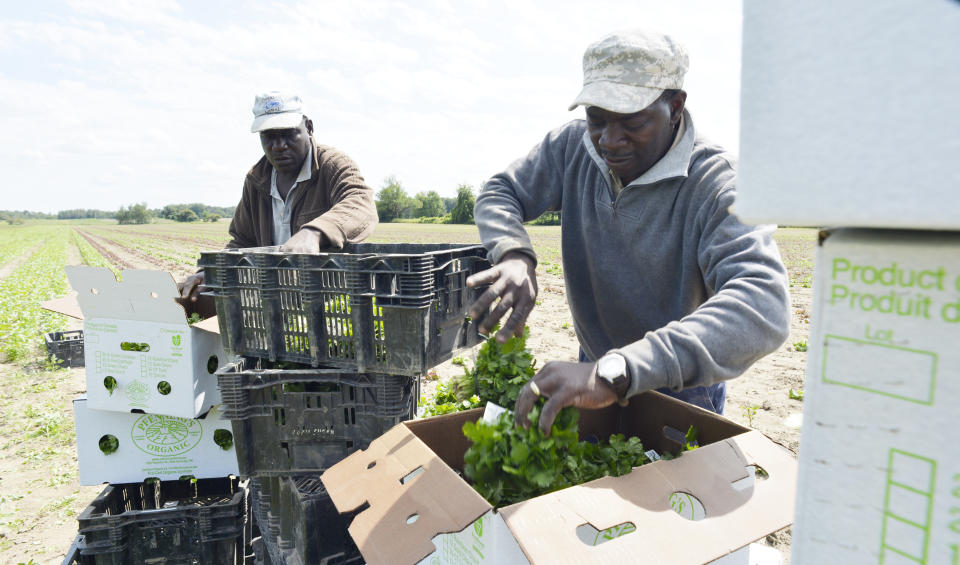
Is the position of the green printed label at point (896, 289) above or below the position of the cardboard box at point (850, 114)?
below

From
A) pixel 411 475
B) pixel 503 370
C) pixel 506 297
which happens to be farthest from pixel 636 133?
pixel 411 475

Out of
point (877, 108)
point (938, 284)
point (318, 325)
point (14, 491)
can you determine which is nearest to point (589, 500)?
point (938, 284)

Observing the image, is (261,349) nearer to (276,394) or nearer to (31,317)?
(276,394)

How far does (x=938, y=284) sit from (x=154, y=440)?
2983 millimetres

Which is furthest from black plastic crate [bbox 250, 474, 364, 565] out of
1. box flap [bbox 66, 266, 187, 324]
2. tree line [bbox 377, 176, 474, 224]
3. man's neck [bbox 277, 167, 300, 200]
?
tree line [bbox 377, 176, 474, 224]

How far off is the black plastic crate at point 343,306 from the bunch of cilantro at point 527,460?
0.59 metres

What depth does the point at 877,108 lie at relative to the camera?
0.54m

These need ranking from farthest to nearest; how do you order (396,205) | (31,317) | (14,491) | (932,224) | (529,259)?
(396,205) < (31,317) < (14,491) < (529,259) < (932,224)

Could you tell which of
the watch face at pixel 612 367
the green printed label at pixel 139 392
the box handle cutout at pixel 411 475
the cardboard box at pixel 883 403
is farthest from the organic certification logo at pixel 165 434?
the cardboard box at pixel 883 403

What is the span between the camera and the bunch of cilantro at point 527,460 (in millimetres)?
1371

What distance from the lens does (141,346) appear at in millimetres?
2467

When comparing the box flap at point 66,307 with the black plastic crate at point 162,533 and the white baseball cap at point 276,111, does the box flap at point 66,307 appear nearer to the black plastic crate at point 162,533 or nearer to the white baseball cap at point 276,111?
the black plastic crate at point 162,533

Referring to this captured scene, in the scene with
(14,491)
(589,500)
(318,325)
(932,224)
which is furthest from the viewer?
(14,491)

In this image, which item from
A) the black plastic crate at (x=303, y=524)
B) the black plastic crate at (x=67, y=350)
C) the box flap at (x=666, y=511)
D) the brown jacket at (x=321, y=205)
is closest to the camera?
the box flap at (x=666, y=511)
